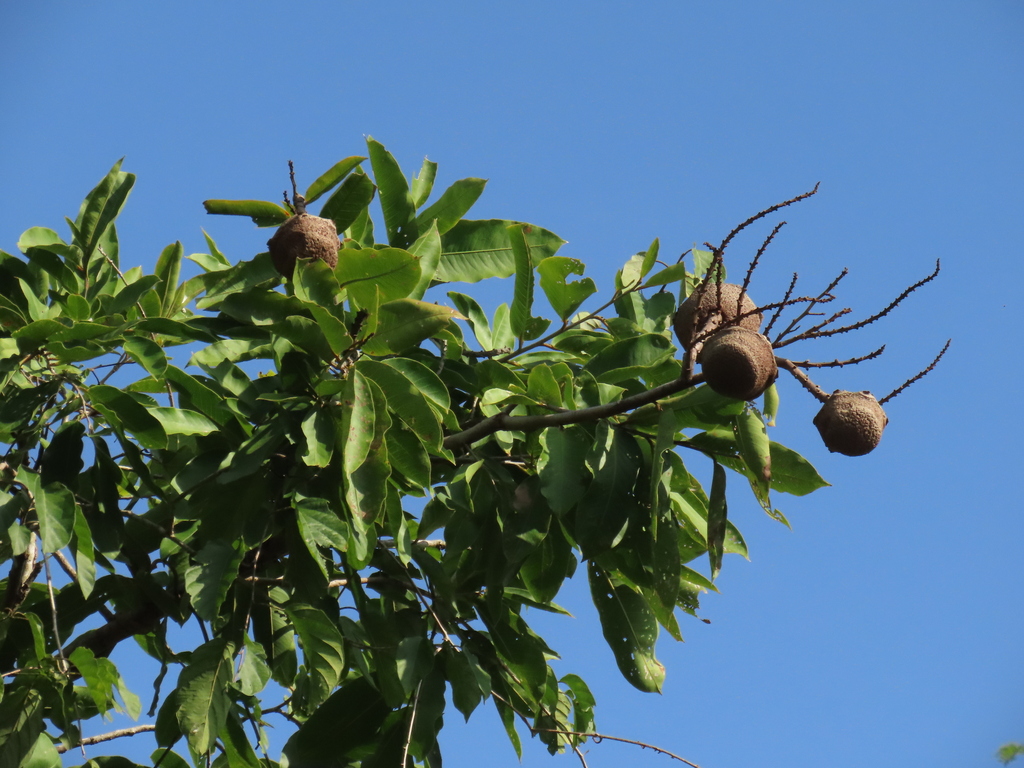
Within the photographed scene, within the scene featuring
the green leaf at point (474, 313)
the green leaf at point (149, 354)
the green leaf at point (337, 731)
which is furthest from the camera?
the green leaf at point (474, 313)

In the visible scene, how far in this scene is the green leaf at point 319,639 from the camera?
2.40 meters

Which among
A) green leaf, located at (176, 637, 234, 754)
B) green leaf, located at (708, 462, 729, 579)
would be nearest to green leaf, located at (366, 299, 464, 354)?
green leaf, located at (708, 462, 729, 579)

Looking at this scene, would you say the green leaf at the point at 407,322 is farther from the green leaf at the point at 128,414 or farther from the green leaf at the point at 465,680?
the green leaf at the point at 465,680

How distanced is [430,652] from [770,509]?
87 cm

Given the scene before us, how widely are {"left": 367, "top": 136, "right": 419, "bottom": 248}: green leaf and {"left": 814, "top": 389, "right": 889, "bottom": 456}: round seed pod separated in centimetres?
131

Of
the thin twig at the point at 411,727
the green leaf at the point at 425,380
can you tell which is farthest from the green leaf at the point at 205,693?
the green leaf at the point at 425,380

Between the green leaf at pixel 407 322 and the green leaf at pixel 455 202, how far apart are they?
23.1 inches

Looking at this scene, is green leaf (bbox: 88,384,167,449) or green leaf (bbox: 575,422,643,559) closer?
green leaf (bbox: 575,422,643,559)

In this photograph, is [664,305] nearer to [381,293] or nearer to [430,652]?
[381,293]

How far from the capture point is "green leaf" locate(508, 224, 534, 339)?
2750 millimetres

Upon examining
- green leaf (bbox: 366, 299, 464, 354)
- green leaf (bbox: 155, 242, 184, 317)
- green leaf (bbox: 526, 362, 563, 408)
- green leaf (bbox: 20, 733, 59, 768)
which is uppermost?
green leaf (bbox: 155, 242, 184, 317)

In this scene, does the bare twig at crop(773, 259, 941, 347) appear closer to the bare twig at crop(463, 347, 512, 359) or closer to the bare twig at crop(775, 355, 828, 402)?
the bare twig at crop(775, 355, 828, 402)

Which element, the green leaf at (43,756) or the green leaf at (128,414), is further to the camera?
the green leaf at (43,756)

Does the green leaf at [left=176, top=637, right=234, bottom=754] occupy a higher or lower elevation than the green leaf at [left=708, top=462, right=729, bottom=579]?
lower
